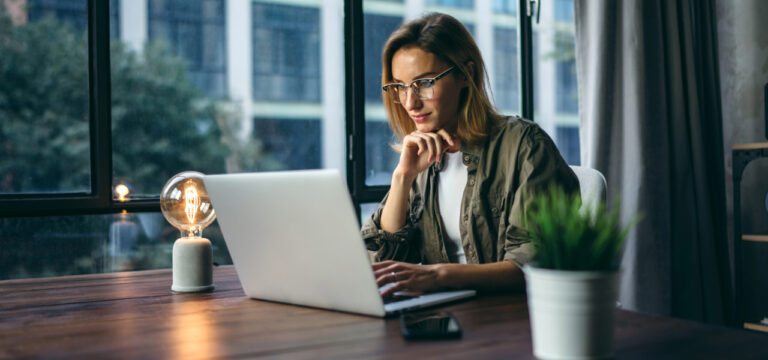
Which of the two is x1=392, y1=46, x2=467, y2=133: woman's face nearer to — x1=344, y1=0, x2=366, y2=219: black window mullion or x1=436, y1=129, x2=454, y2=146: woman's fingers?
x1=436, y1=129, x2=454, y2=146: woman's fingers

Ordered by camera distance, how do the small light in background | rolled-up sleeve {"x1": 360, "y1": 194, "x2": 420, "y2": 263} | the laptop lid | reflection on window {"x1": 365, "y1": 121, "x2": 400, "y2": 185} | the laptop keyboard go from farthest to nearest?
reflection on window {"x1": 365, "y1": 121, "x2": 400, "y2": 185}
the small light in background
rolled-up sleeve {"x1": 360, "y1": 194, "x2": 420, "y2": 263}
the laptop keyboard
the laptop lid

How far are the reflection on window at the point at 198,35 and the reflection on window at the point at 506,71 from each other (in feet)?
4.26

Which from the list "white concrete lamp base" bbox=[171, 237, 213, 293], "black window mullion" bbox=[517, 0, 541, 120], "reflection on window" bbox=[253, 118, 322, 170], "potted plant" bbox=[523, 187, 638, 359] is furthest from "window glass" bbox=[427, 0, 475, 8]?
"potted plant" bbox=[523, 187, 638, 359]

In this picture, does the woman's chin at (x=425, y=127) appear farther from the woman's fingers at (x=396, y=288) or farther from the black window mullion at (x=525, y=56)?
the black window mullion at (x=525, y=56)

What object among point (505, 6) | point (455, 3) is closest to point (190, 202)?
point (455, 3)

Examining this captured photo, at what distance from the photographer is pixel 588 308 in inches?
24.2

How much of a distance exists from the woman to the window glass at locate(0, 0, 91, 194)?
1.21 m

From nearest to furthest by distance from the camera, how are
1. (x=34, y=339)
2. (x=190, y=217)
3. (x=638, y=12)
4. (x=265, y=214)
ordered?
1. (x=34, y=339)
2. (x=265, y=214)
3. (x=190, y=217)
4. (x=638, y=12)

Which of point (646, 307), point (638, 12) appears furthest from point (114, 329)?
point (638, 12)

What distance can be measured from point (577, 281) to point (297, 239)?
47 centimetres

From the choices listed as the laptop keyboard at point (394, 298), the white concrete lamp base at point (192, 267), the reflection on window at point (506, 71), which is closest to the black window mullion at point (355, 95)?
the reflection on window at point (506, 71)

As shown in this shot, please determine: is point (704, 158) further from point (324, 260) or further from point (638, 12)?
point (324, 260)

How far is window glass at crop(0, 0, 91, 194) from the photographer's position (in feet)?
6.77

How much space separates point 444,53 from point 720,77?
1.80 meters
